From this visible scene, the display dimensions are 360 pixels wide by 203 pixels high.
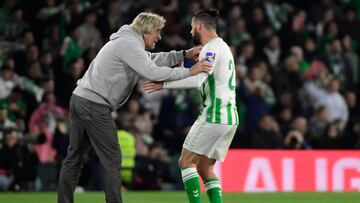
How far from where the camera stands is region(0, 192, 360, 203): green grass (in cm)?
1391

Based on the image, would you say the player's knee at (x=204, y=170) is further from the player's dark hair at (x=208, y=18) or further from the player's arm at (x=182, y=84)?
the player's dark hair at (x=208, y=18)

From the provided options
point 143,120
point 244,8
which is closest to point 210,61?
point 143,120

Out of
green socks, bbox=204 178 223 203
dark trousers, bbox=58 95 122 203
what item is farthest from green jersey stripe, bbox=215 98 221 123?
dark trousers, bbox=58 95 122 203

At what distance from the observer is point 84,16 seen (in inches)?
736

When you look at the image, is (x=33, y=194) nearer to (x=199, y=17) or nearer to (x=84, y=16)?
(x=84, y=16)

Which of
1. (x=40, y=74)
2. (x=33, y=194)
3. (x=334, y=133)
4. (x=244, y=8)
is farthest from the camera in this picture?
(x=244, y=8)

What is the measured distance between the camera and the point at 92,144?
387 inches

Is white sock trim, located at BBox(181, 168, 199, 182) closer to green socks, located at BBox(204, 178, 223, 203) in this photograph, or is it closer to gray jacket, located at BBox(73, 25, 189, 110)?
green socks, located at BBox(204, 178, 223, 203)

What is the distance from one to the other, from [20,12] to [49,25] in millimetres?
611

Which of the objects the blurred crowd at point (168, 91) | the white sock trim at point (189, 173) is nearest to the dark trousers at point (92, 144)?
the white sock trim at point (189, 173)

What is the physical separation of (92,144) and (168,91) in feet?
28.6

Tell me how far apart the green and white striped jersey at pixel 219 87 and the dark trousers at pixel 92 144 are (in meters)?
1.05

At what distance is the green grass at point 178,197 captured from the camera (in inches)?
547

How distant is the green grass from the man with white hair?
3.76 metres
